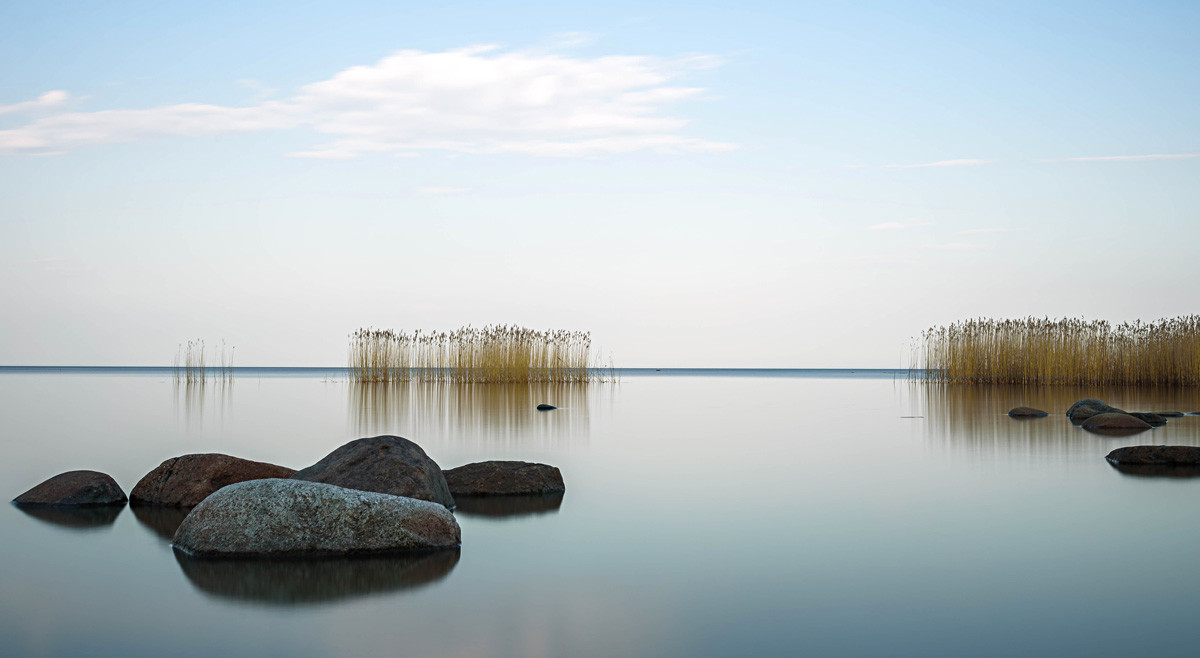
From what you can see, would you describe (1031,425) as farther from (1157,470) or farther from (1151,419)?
(1157,470)

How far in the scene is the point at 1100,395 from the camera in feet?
57.5

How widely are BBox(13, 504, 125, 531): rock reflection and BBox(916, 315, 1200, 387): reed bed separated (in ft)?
70.0

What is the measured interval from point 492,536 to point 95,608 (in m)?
1.81

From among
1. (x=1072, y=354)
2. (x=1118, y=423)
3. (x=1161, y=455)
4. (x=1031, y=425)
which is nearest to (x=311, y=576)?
(x=1161, y=455)

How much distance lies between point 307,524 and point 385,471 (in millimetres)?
1066

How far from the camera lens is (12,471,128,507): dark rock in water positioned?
213 inches

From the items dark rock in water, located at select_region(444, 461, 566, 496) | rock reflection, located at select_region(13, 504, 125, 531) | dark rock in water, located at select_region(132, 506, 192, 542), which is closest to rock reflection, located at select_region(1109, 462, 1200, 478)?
dark rock in water, located at select_region(444, 461, 566, 496)

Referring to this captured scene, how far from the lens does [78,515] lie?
201 inches

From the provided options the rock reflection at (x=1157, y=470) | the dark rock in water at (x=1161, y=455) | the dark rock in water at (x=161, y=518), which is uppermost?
the dark rock in water at (x=1161, y=455)

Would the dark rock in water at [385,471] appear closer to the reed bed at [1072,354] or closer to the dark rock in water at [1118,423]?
the dark rock in water at [1118,423]

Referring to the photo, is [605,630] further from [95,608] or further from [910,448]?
[910,448]

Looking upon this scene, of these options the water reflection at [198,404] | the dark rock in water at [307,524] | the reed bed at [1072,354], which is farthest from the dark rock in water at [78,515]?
the reed bed at [1072,354]

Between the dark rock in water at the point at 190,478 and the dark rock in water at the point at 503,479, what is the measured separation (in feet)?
3.55

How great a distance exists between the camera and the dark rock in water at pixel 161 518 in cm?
469
